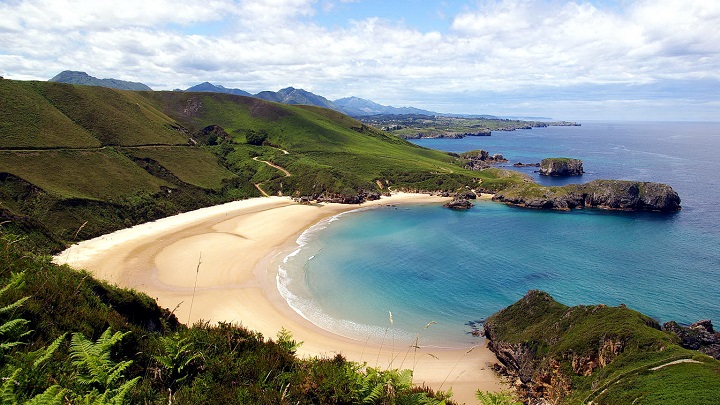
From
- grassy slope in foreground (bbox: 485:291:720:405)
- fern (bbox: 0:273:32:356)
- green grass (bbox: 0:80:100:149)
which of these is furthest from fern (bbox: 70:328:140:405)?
green grass (bbox: 0:80:100:149)

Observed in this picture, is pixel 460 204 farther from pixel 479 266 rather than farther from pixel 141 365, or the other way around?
pixel 141 365

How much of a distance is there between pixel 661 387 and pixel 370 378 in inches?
745

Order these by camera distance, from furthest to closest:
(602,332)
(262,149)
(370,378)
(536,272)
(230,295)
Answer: (262,149)
(536,272)
(230,295)
(602,332)
(370,378)

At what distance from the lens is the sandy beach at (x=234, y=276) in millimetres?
31344

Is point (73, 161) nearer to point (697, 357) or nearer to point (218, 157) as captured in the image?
point (218, 157)

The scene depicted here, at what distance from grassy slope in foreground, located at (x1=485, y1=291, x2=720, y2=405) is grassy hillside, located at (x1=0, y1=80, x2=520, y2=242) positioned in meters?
56.6

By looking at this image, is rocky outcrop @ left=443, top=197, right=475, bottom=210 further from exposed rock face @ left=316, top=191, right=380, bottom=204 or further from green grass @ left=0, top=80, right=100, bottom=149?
green grass @ left=0, top=80, right=100, bottom=149

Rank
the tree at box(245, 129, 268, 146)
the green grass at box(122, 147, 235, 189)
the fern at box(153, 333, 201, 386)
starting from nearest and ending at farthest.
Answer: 1. the fern at box(153, 333, 201, 386)
2. the green grass at box(122, 147, 235, 189)
3. the tree at box(245, 129, 268, 146)

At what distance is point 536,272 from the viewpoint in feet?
167

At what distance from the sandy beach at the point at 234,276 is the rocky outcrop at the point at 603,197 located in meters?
53.2

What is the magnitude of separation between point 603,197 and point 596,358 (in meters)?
78.9

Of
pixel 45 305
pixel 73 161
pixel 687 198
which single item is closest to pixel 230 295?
pixel 45 305

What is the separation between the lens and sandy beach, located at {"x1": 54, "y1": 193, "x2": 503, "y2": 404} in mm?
31344

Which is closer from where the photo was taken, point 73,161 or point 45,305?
point 45,305
